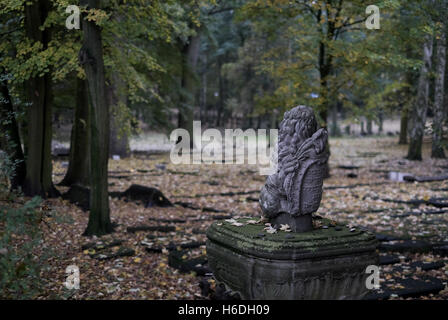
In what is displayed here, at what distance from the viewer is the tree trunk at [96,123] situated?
811 centimetres

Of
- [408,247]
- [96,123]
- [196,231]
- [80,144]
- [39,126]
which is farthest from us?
[80,144]

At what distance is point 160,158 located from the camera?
23172mm

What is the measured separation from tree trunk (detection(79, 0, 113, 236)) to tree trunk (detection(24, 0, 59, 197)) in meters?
2.76

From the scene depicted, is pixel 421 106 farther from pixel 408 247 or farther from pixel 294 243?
pixel 294 243

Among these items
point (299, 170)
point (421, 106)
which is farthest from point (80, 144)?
point (421, 106)

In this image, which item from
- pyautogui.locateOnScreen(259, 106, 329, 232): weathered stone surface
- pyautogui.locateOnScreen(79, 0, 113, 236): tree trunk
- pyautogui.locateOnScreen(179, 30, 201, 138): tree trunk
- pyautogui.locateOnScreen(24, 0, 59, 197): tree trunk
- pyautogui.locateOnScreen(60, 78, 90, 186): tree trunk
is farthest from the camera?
pyautogui.locateOnScreen(179, 30, 201, 138): tree trunk

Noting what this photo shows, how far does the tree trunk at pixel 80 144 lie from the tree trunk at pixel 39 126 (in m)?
1.11

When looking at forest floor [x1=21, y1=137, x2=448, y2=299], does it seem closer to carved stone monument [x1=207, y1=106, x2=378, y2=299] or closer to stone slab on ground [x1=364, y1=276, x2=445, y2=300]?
stone slab on ground [x1=364, y1=276, x2=445, y2=300]

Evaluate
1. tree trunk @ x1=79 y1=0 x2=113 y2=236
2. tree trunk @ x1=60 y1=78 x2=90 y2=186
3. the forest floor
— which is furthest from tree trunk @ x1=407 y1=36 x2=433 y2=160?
tree trunk @ x1=79 y1=0 x2=113 y2=236

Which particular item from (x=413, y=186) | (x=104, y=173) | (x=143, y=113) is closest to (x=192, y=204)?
(x=104, y=173)

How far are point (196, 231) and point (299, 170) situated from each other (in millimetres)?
4641

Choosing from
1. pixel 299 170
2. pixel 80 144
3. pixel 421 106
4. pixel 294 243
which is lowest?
pixel 294 243

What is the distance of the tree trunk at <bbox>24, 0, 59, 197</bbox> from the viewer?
1030cm

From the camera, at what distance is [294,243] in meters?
4.70
